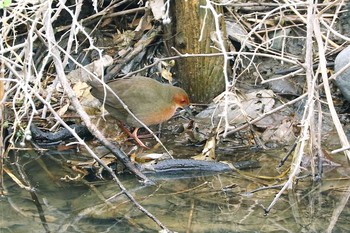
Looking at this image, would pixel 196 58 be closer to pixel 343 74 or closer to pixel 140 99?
pixel 140 99

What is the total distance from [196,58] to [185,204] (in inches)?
92.6

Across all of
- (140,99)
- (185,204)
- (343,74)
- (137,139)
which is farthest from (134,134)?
(343,74)

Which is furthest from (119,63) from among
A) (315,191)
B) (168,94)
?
(315,191)

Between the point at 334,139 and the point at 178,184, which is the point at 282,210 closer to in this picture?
the point at 178,184

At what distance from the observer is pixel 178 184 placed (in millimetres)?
6223

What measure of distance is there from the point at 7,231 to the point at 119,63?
3186mm

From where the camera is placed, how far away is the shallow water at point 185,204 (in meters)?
5.37

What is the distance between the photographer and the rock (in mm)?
7309

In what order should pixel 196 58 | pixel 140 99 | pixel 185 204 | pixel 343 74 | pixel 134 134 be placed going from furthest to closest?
pixel 196 58
pixel 343 74
pixel 134 134
pixel 140 99
pixel 185 204

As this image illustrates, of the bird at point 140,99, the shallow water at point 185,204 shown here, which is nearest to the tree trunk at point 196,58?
the bird at point 140,99

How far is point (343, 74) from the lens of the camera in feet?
24.2

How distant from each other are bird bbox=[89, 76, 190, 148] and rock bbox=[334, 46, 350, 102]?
5.19 ft

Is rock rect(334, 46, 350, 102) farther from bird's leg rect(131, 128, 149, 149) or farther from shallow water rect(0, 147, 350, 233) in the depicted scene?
bird's leg rect(131, 128, 149, 149)

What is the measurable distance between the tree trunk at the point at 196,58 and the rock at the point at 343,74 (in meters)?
1.23
